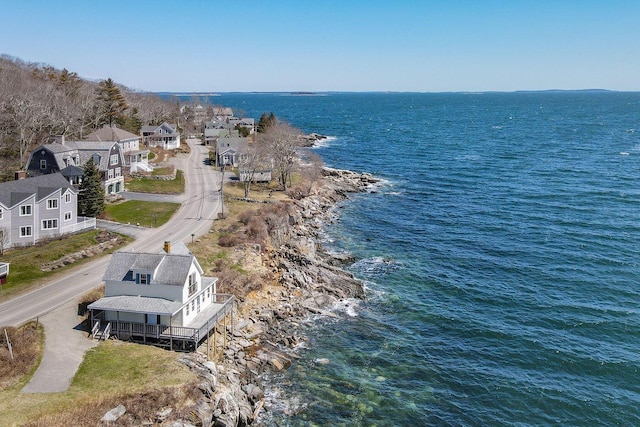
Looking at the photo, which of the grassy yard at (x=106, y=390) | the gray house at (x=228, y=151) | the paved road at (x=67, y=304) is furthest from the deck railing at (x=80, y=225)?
the gray house at (x=228, y=151)

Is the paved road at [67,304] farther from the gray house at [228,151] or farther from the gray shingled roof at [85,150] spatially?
the gray house at [228,151]

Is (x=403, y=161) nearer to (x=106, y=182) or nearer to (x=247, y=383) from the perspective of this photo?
(x=106, y=182)

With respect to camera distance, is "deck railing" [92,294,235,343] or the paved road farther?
"deck railing" [92,294,235,343]

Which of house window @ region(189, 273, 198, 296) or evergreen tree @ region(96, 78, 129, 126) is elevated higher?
evergreen tree @ region(96, 78, 129, 126)

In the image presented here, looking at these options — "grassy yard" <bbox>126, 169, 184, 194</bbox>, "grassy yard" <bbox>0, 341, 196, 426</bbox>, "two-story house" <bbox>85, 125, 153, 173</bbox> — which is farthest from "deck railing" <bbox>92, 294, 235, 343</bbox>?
"two-story house" <bbox>85, 125, 153, 173</bbox>

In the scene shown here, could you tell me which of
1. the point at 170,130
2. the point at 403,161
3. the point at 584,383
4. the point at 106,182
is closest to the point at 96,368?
the point at 584,383

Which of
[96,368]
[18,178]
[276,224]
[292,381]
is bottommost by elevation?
[292,381]

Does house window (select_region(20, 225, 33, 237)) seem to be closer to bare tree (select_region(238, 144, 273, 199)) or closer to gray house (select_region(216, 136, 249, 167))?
bare tree (select_region(238, 144, 273, 199))
